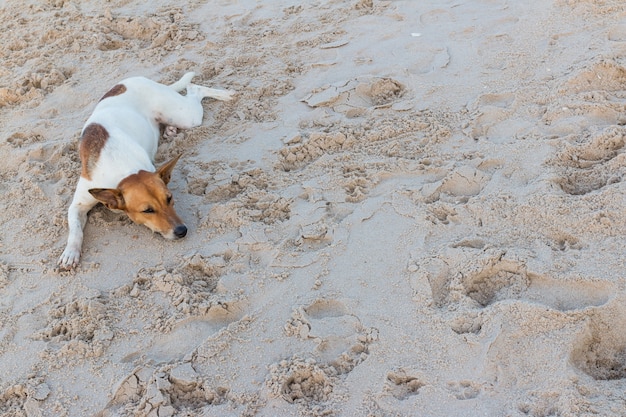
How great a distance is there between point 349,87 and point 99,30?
3.32 metres

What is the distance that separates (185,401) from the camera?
9.91ft

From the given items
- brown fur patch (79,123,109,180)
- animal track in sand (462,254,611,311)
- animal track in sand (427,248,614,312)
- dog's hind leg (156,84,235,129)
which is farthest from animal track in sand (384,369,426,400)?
dog's hind leg (156,84,235,129)

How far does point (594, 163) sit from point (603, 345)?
1.54m

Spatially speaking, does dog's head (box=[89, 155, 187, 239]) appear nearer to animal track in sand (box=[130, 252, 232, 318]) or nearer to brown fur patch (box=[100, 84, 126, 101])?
animal track in sand (box=[130, 252, 232, 318])

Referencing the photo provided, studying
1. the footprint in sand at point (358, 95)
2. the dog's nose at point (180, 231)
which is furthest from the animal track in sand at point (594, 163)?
the dog's nose at point (180, 231)

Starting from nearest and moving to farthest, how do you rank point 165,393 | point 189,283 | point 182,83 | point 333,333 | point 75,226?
point 165,393 → point 333,333 → point 189,283 → point 75,226 → point 182,83

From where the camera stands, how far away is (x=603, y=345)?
288cm

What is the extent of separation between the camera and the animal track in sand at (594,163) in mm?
3826

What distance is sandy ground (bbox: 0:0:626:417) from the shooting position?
9.62 ft

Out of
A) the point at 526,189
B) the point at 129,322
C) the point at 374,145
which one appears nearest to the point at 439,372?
the point at 526,189

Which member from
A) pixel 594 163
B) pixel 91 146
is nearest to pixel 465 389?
pixel 594 163

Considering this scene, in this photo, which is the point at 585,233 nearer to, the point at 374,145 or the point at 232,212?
the point at 374,145

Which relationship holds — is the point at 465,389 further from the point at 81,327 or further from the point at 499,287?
the point at 81,327

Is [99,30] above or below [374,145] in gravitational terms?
above
